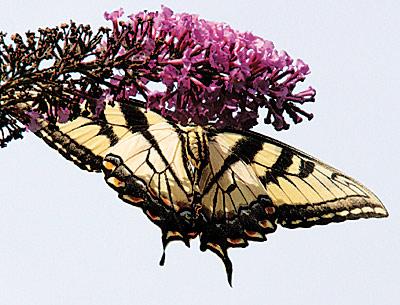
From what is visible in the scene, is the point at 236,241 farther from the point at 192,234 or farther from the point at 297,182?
the point at 297,182

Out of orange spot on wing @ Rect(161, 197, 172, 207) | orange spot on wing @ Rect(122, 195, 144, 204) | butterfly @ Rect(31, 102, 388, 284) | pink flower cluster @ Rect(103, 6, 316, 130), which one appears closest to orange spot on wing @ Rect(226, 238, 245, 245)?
butterfly @ Rect(31, 102, 388, 284)

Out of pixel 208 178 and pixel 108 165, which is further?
pixel 208 178

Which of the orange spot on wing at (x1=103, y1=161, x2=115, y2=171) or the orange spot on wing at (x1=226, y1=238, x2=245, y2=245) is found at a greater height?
the orange spot on wing at (x1=103, y1=161, x2=115, y2=171)

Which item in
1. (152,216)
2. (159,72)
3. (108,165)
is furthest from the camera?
(152,216)

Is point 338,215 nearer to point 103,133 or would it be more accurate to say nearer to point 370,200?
point 370,200

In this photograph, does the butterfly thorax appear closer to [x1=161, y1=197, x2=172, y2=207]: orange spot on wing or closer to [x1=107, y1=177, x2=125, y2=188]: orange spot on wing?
[x1=161, y1=197, x2=172, y2=207]: orange spot on wing

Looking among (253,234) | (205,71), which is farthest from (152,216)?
(205,71)

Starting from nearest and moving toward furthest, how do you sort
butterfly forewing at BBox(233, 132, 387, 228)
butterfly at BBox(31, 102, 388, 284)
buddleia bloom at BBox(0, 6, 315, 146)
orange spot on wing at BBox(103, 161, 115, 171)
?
buddleia bloom at BBox(0, 6, 315, 146)
orange spot on wing at BBox(103, 161, 115, 171)
butterfly at BBox(31, 102, 388, 284)
butterfly forewing at BBox(233, 132, 387, 228)

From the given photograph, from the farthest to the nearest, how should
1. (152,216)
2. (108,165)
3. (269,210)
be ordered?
(269,210)
(152,216)
(108,165)
